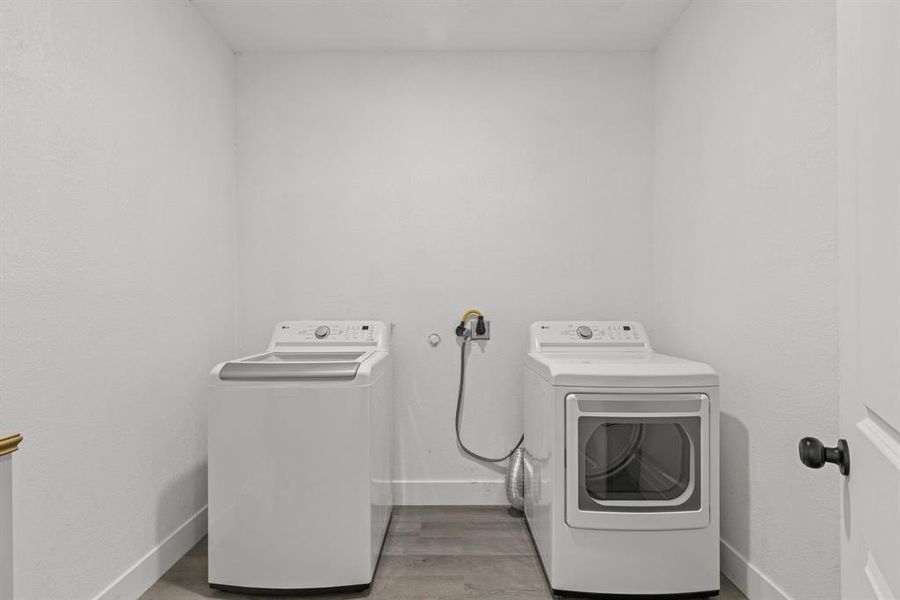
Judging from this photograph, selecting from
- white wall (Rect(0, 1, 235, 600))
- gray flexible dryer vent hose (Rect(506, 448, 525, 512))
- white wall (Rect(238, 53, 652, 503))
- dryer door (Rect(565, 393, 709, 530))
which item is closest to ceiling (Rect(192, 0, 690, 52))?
white wall (Rect(238, 53, 652, 503))

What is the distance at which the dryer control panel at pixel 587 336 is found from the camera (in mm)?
2559

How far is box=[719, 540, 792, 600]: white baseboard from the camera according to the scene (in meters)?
1.74

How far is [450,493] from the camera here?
2783 millimetres

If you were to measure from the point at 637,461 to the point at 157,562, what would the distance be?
180 cm

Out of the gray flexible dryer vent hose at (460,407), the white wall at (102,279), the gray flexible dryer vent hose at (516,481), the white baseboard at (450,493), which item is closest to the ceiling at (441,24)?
the white wall at (102,279)

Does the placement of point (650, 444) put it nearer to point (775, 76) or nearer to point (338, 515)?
point (338, 515)

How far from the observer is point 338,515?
6.04 feet

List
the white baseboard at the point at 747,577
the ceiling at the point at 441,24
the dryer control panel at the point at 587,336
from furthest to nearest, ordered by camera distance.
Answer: the dryer control panel at the point at 587,336, the ceiling at the point at 441,24, the white baseboard at the point at 747,577

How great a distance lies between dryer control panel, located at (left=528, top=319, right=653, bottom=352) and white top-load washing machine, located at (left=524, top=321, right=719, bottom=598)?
65 centimetres

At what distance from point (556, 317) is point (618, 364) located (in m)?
0.86

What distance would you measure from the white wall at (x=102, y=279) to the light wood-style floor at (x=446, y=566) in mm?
199

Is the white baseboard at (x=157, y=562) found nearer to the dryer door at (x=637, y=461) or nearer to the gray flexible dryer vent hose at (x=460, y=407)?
the gray flexible dryer vent hose at (x=460, y=407)

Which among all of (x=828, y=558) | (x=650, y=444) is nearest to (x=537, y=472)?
(x=650, y=444)

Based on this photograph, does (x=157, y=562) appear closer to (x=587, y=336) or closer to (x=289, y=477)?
(x=289, y=477)
